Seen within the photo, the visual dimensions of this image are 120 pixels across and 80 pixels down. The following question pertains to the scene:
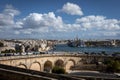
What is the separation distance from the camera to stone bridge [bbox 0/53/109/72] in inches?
1918

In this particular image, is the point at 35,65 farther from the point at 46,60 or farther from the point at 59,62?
the point at 59,62

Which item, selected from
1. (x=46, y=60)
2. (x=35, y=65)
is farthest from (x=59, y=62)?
(x=35, y=65)

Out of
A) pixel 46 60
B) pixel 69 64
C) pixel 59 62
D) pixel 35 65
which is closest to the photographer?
pixel 35 65

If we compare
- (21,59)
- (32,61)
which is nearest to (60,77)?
(21,59)

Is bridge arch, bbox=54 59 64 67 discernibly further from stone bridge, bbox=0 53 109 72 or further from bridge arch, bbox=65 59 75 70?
bridge arch, bbox=65 59 75 70

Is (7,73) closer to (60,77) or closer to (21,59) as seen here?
(60,77)

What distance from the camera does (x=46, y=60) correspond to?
6072 centimetres

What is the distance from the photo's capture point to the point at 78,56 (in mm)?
68188

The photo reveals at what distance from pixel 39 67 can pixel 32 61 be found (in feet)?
11.8

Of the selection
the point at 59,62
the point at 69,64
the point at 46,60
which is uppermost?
the point at 46,60

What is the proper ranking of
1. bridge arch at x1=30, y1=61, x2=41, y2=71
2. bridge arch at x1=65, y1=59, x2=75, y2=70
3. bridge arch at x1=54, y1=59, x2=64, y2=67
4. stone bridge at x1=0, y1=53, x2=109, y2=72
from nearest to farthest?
stone bridge at x1=0, y1=53, x2=109, y2=72 < bridge arch at x1=30, y1=61, x2=41, y2=71 < bridge arch at x1=54, y1=59, x2=64, y2=67 < bridge arch at x1=65, y1=59, x2=75, y2=70

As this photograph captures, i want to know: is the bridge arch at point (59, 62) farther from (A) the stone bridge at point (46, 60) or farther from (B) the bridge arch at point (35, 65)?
(B) the bridge arch at point (35, 65)

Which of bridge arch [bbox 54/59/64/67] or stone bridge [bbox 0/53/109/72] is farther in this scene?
bridge arch [bbox 54/59/64/67]

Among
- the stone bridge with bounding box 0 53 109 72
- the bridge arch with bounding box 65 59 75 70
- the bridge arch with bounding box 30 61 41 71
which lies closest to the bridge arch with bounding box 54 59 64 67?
the stone bridge with bounding box 0 53 109 72
